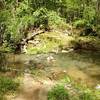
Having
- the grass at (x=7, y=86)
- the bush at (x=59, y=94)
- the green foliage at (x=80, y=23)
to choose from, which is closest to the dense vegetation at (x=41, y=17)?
the green foliage at (x=80, y=23)

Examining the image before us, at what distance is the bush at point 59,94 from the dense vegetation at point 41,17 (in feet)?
47.3

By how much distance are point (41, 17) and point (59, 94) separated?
21.0m

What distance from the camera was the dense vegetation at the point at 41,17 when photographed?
28.9m

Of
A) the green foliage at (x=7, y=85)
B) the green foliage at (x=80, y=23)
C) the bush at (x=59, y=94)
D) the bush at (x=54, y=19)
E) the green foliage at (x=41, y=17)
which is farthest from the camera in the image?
the green foliage at (x=80, y=23)

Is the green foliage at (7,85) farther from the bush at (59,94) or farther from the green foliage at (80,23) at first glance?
the green foliage at (80,23)

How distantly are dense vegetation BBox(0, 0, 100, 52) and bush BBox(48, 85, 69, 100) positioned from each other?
14420 mm

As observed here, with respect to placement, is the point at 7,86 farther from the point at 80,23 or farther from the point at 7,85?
the point at 80,23

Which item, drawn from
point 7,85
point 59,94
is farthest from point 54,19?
point 59,94

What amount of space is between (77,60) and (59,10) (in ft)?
55.1

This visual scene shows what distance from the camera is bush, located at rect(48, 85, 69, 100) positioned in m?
14.3

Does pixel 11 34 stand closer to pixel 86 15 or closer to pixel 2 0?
pixel 2 0

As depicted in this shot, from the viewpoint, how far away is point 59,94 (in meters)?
14.4

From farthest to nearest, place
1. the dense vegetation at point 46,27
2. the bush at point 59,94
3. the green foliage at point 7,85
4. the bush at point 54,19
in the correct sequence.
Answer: the bush at point 54,19 < the dense vegetation at point 46,27 < the green foliage at point 7,85 < the bush at point 59,94

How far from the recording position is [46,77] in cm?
1878
